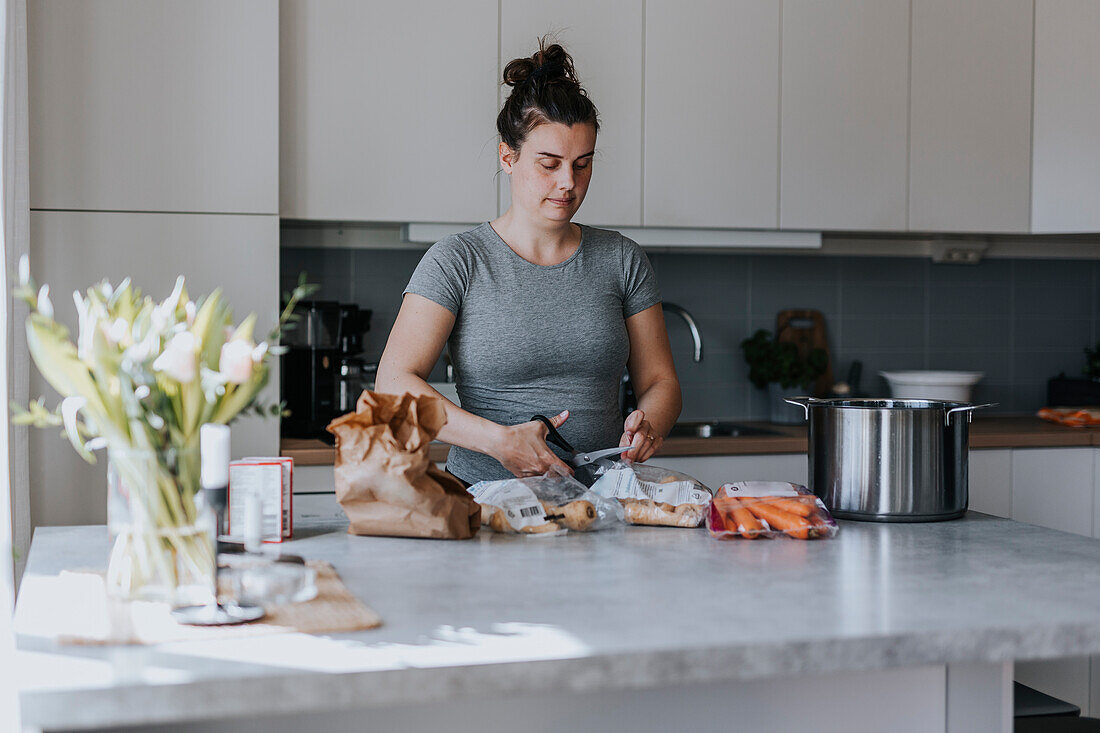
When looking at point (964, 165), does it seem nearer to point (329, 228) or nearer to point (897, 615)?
point (329, 228)

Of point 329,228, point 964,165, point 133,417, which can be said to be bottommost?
point 133,417

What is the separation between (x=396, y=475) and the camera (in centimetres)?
141

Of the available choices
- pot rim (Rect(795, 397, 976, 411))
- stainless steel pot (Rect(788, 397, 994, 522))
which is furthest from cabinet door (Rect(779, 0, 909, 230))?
stainless steel pot (Rect(788, 397, 994, 522))

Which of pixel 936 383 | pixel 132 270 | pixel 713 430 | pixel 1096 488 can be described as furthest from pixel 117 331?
pixel 1096 488

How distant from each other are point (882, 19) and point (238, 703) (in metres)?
2.88

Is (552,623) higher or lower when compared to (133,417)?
lower

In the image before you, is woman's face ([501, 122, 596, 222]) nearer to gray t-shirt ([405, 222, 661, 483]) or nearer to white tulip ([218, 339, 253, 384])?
gray t-shirt ([405, 222, 661, 483])

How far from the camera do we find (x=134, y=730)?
3.80ft

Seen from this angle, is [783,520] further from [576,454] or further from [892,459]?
[576,454]

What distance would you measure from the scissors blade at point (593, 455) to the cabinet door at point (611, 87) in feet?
4.39

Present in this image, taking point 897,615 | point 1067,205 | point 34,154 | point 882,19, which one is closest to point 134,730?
point 897,615

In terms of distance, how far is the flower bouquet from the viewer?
1.06 meters

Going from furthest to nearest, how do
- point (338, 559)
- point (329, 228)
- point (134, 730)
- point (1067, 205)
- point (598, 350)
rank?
point (1067, 205)
point (329, 228)
point (598, 350)
point (338, 559)
point (134, 730)

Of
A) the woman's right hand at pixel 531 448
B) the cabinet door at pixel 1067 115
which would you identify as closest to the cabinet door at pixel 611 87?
the cabinet door at pixel 1067 115
